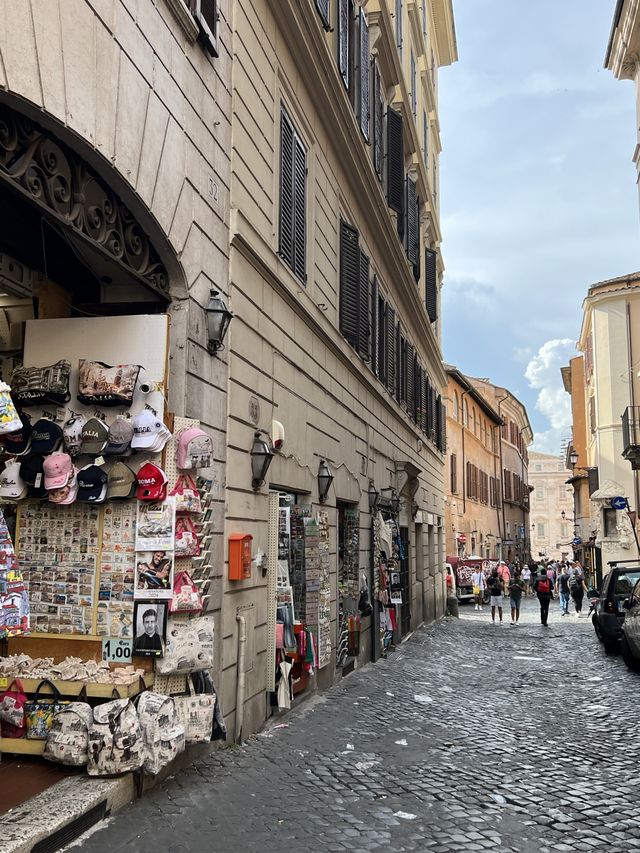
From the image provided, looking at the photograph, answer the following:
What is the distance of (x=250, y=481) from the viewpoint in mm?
7957

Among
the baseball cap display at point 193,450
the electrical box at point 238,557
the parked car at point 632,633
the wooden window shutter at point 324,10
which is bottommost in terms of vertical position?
the parked car at point 632,633

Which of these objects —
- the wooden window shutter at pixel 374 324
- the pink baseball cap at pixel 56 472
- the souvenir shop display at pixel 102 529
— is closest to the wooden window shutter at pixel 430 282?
the wooden window shutter at pixel 374 324

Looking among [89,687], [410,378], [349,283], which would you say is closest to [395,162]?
[349,283]

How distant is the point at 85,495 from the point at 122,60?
2.93 meters

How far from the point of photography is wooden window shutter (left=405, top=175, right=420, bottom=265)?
18.7 metres

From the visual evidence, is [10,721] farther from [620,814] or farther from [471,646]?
[471,646]

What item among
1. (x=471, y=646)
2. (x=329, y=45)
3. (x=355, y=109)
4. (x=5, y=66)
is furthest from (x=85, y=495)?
(x=471, y=646)

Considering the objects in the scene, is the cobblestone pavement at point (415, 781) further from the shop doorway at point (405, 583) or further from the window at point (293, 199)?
the shop doorway at point (405, 583)

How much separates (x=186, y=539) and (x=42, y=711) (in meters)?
1.47

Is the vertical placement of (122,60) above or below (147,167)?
above

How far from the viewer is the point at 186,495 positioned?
20.2 feet

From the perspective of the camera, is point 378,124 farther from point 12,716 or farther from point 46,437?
point 12,716

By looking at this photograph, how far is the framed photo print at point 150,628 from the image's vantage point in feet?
19.0

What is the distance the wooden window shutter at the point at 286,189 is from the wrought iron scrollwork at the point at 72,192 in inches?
124
